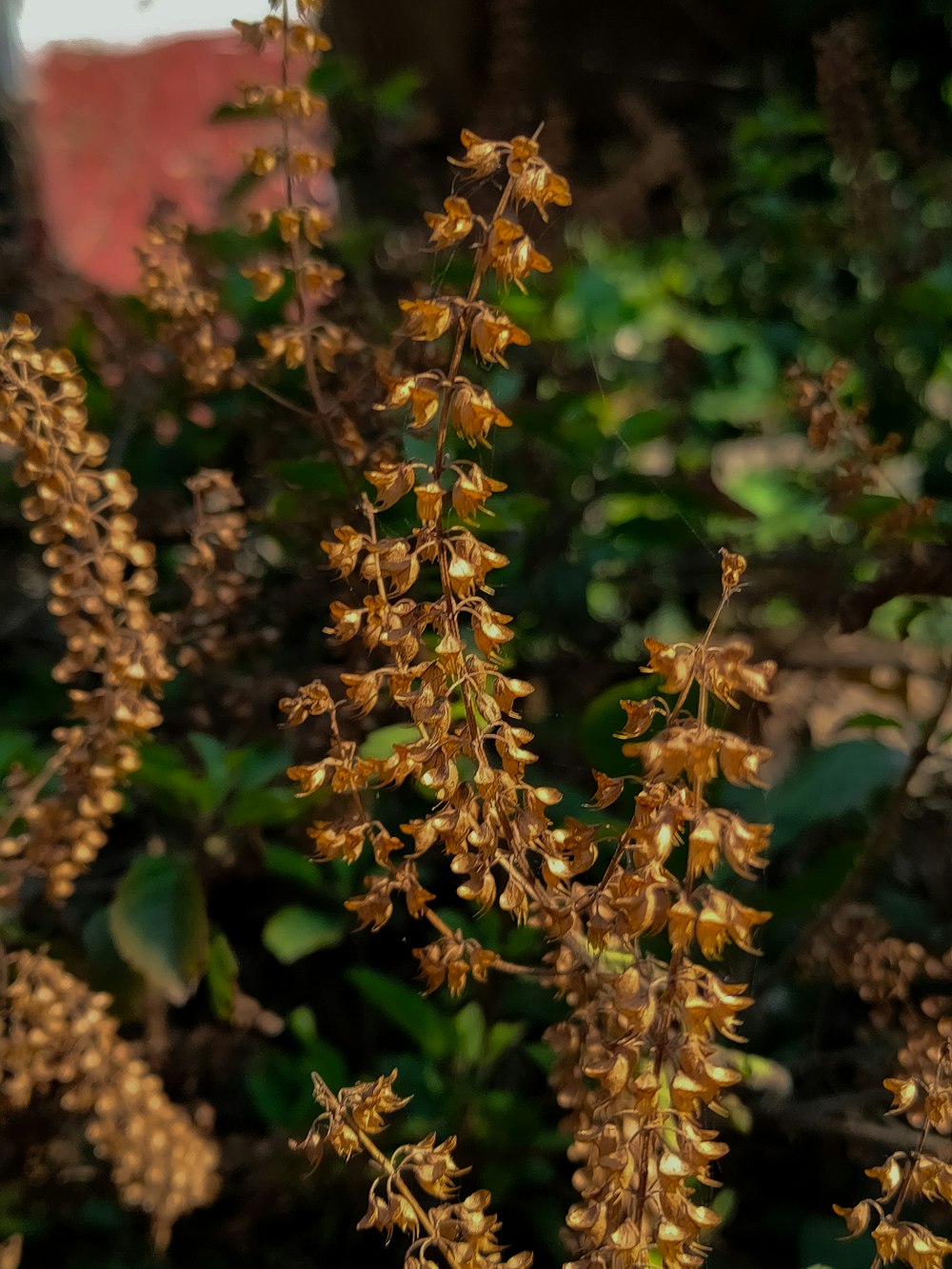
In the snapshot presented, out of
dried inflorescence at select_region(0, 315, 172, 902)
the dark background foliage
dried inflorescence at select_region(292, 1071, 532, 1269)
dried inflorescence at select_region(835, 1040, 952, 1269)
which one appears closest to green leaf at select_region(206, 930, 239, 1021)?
the dark background foliage

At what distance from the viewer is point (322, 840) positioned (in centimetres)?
35

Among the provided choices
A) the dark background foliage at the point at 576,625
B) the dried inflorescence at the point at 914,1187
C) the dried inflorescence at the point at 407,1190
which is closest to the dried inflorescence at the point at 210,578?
Answer: the dark background foliage at the point at 576,625

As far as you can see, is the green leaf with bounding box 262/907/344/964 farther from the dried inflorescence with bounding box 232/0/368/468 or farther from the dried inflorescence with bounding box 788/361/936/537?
the dried inflorescence with bounding box 788/361/936/537

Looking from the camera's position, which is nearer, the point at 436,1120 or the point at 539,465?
the point at 436,1120

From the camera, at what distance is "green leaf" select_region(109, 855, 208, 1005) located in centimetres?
55

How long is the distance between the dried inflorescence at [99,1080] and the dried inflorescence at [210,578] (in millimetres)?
189

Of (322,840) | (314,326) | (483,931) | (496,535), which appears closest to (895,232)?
(496,535)

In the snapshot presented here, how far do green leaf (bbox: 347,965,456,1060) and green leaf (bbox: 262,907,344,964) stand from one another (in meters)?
0.04

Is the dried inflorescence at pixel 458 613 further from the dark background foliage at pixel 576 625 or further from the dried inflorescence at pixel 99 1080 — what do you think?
→ the dried inflorescence at pixel 99 1080

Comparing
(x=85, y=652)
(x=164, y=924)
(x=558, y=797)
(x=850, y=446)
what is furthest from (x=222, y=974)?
(x=850, y=446)

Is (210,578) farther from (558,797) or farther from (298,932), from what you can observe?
(558,797)

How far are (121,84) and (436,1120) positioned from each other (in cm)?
328

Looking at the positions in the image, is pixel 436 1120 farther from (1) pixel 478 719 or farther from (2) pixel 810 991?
(1) pixel 478 719

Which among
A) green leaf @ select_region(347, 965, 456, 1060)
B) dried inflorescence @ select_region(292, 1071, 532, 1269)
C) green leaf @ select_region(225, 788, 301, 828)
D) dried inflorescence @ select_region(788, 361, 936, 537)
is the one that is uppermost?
dried inflorescence @ select_region(788, 361, 936, 537)
